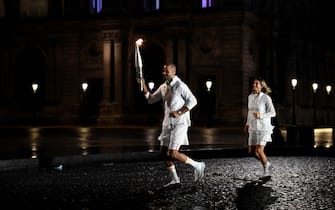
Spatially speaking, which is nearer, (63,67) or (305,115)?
(63,67)

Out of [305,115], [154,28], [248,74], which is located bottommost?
[305,115]

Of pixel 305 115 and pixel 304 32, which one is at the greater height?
pixel 304 32

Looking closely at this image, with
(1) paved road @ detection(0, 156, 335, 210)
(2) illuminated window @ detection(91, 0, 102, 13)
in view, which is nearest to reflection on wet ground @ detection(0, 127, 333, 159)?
(1) paved road @ detection(0, 156, 335, 210)

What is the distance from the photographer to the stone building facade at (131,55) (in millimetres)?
45031

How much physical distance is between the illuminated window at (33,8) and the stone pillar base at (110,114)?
972 cm

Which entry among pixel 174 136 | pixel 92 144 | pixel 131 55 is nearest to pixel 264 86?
pixel 174 136

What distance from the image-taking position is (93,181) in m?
11.0

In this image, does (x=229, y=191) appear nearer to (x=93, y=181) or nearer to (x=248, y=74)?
(x=93, y=181)

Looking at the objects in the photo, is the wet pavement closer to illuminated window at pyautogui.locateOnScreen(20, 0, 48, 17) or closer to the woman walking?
the woman walking

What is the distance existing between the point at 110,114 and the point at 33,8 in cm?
1172

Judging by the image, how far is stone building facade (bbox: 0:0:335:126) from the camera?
148 feet

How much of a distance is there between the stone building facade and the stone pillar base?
0.23ft

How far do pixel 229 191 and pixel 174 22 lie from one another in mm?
Result: 36670

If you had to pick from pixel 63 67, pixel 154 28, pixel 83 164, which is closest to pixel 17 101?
pixel 63 67
